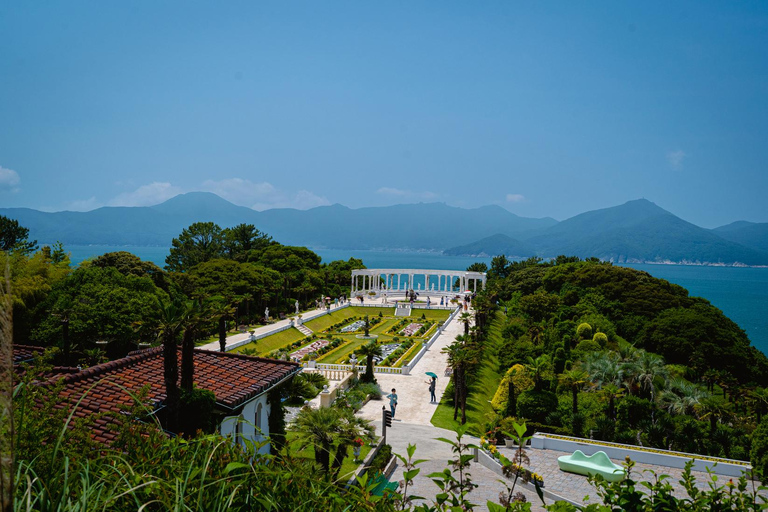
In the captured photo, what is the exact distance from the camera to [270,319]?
5638cm

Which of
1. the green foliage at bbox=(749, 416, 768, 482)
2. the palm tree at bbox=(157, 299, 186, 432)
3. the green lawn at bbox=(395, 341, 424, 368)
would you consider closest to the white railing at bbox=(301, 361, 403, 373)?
the green lawn at bbox=(395, 341, 424, 368)

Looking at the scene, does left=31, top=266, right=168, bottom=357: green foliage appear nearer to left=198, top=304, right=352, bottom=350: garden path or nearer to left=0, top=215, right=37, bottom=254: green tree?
left=198, top=304, right=352, bottom=350: garden path

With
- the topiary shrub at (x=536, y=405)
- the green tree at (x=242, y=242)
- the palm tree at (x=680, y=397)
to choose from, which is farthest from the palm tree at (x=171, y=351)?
the green tree at (x=242, y=242)

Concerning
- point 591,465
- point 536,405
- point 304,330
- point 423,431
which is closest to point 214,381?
point 423,431

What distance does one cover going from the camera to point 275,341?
45969 millimetres

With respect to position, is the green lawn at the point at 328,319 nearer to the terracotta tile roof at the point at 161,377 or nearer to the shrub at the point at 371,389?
the shrub at the point at 371,389

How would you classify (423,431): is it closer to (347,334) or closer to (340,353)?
(340,353)

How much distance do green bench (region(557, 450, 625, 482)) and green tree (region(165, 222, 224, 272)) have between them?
67.4 m

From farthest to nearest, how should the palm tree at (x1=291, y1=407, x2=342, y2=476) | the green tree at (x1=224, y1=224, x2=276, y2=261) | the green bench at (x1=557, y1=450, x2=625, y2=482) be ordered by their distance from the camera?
the green tree at (x1=224, y1=224, x2=276, y2=261), the green bench at (x1=557, y1=450, x2=625, y2=482), the palm tree at (x1=291, y1=407, x2=342, y2=476)

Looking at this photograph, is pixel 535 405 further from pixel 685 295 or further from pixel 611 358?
pixel 685 295

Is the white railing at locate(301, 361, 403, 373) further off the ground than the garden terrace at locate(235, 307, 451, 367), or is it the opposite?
the white railing at locate(301, 361, 403, 373)

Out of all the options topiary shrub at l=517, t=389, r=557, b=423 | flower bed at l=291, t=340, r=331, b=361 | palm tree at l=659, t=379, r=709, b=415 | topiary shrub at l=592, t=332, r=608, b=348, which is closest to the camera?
palm tree at l=659, t=379, r=709, b=415

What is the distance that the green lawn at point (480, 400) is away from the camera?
2823cm

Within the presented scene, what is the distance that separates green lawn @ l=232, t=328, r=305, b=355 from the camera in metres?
42.0
